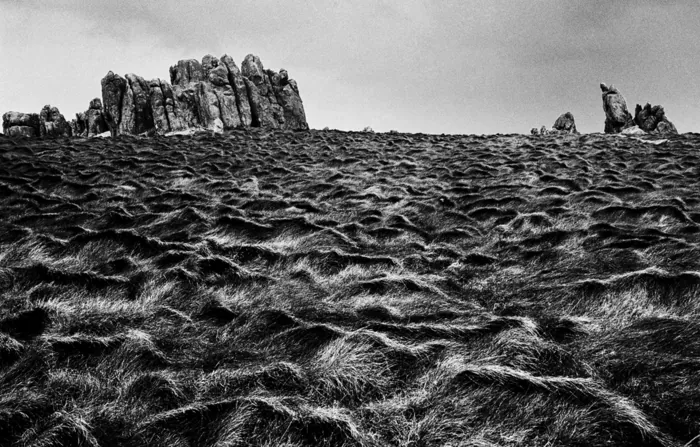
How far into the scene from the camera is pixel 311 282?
677 cm

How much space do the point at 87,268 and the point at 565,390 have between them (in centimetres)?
777

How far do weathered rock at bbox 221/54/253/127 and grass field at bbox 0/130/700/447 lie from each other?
32872 millimetres

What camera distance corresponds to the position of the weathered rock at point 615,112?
60.0 meters

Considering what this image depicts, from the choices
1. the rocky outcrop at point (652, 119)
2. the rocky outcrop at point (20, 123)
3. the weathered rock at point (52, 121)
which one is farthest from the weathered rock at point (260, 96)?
the rocky outcrop at point (652, 119)

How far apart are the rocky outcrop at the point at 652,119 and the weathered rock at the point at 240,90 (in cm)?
5790

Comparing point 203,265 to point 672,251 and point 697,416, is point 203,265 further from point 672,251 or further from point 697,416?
point 672,251

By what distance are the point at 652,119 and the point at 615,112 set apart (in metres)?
5.19

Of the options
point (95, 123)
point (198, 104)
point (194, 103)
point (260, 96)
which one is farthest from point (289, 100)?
point (95, 123)

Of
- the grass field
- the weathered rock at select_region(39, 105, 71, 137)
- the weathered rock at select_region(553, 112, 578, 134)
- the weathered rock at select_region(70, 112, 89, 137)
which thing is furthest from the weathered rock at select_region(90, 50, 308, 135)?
the weathered rock at select_region(553, 112, 578, 134)

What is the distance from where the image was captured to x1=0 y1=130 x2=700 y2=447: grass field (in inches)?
135

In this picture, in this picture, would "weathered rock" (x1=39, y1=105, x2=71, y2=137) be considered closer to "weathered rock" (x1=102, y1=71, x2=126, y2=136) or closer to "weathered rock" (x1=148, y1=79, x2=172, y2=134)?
"weathered rock" (x1=102, y1=71, x2=126, y2=136)

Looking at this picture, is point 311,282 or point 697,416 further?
point 311,282

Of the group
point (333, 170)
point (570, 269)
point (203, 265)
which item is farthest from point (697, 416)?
point (333, 170)

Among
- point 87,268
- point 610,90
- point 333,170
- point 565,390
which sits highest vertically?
point 610,90
